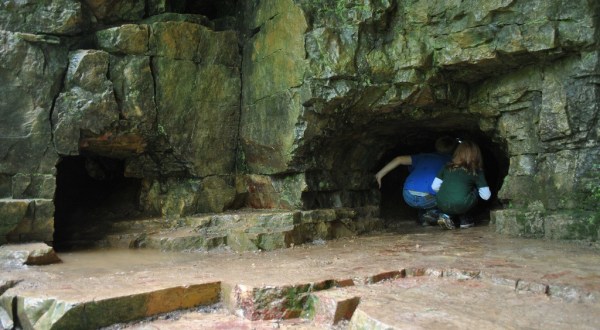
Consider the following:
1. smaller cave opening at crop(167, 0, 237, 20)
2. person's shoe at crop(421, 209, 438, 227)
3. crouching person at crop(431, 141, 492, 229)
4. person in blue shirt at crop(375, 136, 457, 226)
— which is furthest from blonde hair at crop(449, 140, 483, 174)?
smaller cave opening at crop(167, 0, 237, 20)

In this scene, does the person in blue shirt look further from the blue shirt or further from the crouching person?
the crouching person

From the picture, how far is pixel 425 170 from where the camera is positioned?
22.4 ft

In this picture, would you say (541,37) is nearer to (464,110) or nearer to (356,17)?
(464,110)

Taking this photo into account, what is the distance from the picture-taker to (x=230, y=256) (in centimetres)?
475

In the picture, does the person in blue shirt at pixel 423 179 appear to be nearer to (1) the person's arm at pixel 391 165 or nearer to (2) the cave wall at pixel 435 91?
(1) the person's arm at pixel 391 165

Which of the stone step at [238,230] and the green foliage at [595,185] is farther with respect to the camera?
the stone step at [238,230]

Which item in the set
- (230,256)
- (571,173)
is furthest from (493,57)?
(230,256)

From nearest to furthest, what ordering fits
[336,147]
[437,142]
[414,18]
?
[414,18]
[336,147]
[437,142]

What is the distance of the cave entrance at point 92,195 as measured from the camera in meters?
6.57

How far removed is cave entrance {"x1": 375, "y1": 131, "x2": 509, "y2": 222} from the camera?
7543 mm

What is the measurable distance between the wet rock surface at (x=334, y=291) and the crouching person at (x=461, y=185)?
196 centimetres

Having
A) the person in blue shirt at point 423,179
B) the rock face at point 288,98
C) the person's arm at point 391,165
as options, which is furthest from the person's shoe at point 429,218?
the rock face at point 288,98

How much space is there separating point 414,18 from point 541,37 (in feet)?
4.31

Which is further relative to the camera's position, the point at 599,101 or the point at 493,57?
the point at 493,57
